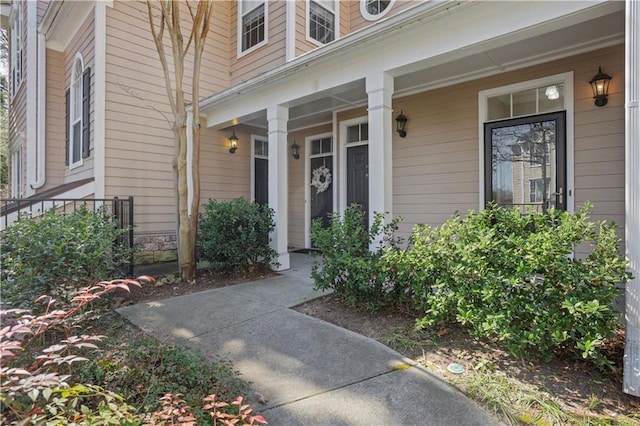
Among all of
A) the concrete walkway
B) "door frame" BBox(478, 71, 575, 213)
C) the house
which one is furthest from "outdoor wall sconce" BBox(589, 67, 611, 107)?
the concrete walkway

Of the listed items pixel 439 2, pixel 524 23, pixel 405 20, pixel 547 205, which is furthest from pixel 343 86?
pixel 547 205

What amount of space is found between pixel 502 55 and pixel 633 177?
7.39ft

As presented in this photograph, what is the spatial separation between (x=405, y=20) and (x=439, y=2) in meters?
0.36

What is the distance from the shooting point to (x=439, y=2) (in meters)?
3.37

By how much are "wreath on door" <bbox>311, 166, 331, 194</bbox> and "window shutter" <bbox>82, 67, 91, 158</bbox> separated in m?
3.90

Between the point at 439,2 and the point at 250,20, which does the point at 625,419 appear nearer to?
the point at 439,2

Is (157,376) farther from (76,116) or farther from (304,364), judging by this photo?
(76,116)

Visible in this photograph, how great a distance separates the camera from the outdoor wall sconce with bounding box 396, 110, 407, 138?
214 inches

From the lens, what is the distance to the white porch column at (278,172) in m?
5.26

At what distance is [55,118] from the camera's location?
23.9 ft

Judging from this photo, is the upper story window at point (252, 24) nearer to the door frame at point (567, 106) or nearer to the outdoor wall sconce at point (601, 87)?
the door frame at point (567, 106)

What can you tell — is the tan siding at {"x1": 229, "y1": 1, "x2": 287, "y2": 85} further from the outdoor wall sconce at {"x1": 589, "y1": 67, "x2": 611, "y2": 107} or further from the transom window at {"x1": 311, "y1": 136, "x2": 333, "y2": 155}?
the outdoor wall sconce at {"x1": 589, "y1": 67, "x2": 611, "y2": 107}

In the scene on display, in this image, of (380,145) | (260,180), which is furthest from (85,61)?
(380,145)

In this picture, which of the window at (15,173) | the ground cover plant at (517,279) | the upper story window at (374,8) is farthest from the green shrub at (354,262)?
the window at (15,173)
